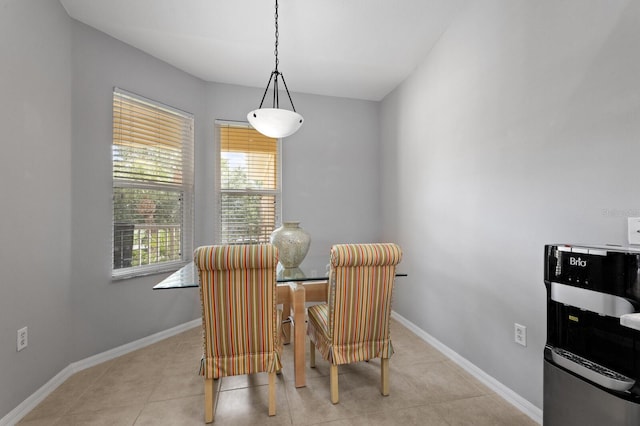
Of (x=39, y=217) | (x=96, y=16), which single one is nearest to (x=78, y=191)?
(x=39, y=217)

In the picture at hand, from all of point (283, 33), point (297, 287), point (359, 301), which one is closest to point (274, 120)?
point (283, 33)

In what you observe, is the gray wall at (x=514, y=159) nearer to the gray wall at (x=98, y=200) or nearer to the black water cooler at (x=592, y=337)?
the black water cooler at (x=592, y=337)

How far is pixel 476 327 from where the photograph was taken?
2.18 m

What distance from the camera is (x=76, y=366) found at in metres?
2.24

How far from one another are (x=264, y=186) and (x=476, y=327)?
2.47 m

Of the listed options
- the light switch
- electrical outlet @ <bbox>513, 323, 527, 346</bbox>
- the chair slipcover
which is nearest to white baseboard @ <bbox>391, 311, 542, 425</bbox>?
electrical outlet @ <bbox>513, 323, 527, 346</bbox>

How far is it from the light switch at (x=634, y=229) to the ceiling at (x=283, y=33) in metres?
1.89

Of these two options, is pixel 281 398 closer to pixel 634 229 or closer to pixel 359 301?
pixel 359 301

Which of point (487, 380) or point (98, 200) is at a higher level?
point (98, 200)

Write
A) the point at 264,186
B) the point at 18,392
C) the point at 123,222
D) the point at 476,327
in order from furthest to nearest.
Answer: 1. the point at 264,186
2. the point at 123,222
3. the point at 476,327
4. the point at 18,392

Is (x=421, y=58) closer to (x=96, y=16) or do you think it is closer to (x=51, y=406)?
(x=96, y=16)

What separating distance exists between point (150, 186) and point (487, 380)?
124 inches

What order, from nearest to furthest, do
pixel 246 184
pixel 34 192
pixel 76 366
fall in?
pixel 34 192
pixel 76 366
pixel 246 184

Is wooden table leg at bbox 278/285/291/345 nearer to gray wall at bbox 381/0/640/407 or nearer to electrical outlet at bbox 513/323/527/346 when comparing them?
gray wall at bbox 381/0/640/407
